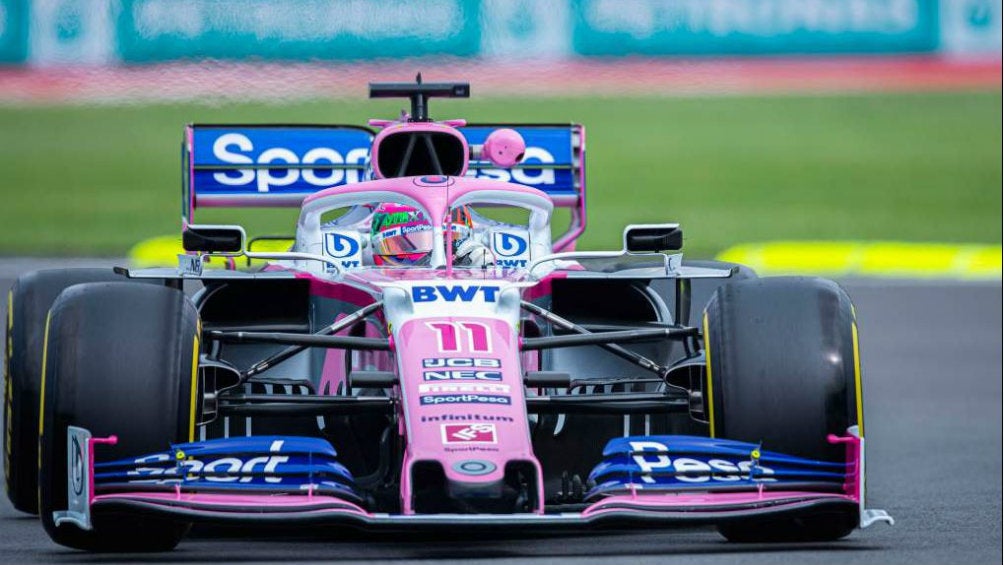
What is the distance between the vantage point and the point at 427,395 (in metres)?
7.25

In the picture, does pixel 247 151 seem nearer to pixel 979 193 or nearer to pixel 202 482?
pixel 202 482

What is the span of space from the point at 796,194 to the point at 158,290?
2428cm

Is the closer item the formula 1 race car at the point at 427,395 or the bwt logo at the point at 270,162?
Answer: the formula 1 race car at the point at 427,395

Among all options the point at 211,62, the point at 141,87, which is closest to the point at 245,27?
the point at 141,87

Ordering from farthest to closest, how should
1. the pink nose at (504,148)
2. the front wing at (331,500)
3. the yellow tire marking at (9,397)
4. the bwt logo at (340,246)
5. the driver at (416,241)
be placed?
the pink nose at (504,148) → the bwt logo at (340,246) → the driver at (416,241) → the yellow tire marking at (9,397) → the front wing at (331,500)

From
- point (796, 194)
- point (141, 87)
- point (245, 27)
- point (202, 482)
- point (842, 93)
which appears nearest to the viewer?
point (202, 482)

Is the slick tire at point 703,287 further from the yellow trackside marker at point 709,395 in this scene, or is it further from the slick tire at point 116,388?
the slick tire at point 116,388

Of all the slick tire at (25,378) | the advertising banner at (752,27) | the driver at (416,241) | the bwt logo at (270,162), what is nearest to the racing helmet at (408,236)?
the driver at (416,241)

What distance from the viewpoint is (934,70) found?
36.8 m

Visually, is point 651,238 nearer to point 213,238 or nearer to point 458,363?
point 458,363

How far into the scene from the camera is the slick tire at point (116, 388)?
23.6 feet

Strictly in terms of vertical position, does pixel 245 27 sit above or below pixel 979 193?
above

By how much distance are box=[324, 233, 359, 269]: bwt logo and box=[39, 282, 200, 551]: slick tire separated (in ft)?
6.38

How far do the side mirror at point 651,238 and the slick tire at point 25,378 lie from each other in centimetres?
223
